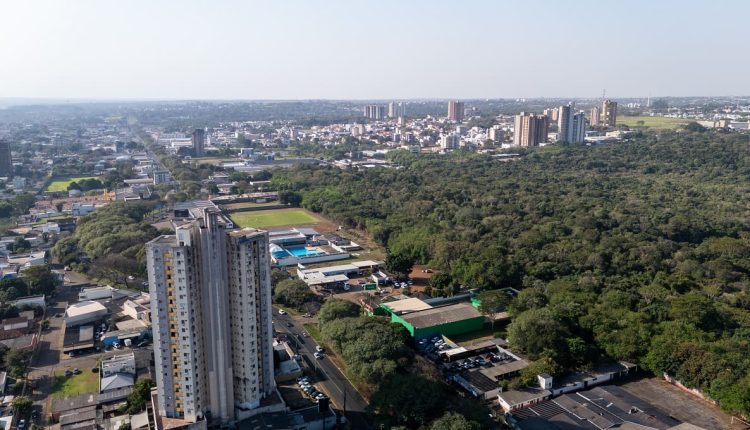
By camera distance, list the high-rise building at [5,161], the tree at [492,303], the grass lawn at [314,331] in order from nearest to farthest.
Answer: the grass lawn at [314,331]
the tree at [492,303]
the high-rise building at [5,161]

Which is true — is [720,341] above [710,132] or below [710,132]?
below

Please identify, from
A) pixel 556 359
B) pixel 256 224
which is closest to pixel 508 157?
pixel 256 224

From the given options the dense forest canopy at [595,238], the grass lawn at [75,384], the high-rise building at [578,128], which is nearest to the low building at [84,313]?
the grass lawn at [75,384]

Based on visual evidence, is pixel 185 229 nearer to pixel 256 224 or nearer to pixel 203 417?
pixel 203 417

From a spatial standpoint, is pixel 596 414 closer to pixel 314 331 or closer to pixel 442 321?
pixel 442 321

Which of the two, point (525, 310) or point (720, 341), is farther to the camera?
point (525, 310)

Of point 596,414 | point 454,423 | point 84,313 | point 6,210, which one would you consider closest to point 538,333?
point 596,414

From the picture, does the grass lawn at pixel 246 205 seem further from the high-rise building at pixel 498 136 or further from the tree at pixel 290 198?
the high-rise building at pixel 498 136
